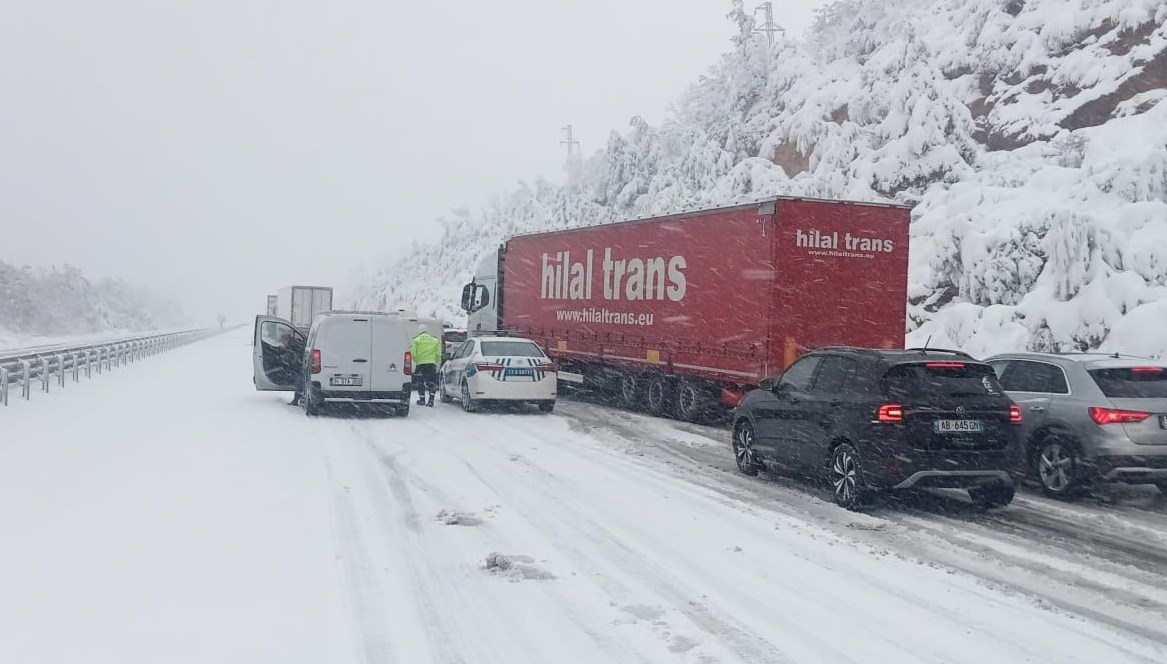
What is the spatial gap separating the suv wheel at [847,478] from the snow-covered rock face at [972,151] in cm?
1252

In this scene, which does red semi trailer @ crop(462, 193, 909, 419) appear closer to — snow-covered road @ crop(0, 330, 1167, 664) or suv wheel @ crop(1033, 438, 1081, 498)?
snow-covered road @ crop(0, 330, 1167, 664)

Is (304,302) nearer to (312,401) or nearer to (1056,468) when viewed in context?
(312,401)

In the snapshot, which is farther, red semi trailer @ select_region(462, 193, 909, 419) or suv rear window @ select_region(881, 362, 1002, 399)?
red semi trailer @ select_region(462, 193, 909, 419)

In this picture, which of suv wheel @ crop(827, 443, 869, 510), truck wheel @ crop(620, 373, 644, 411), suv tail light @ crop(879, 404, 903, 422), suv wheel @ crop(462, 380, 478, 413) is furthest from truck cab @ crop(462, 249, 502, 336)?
suv tail light @ crop(879, 404, 903, 422)

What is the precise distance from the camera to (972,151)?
3522 cm

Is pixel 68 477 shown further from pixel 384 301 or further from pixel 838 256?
pixel 384 301

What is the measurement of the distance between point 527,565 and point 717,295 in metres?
9.76

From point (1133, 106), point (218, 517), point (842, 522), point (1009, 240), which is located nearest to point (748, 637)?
point (842, 522)

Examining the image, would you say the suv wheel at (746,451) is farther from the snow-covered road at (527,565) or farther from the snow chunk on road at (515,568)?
the snow chunk on road at (515,568)

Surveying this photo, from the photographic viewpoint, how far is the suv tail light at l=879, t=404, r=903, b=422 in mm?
8883

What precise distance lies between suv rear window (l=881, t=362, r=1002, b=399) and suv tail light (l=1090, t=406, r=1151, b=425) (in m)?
1.38

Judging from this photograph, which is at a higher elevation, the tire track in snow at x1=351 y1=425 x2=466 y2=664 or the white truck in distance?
the white truck in distance

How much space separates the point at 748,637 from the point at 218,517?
16.3ft

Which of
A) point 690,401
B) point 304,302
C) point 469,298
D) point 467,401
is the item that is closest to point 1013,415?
point 690,401
